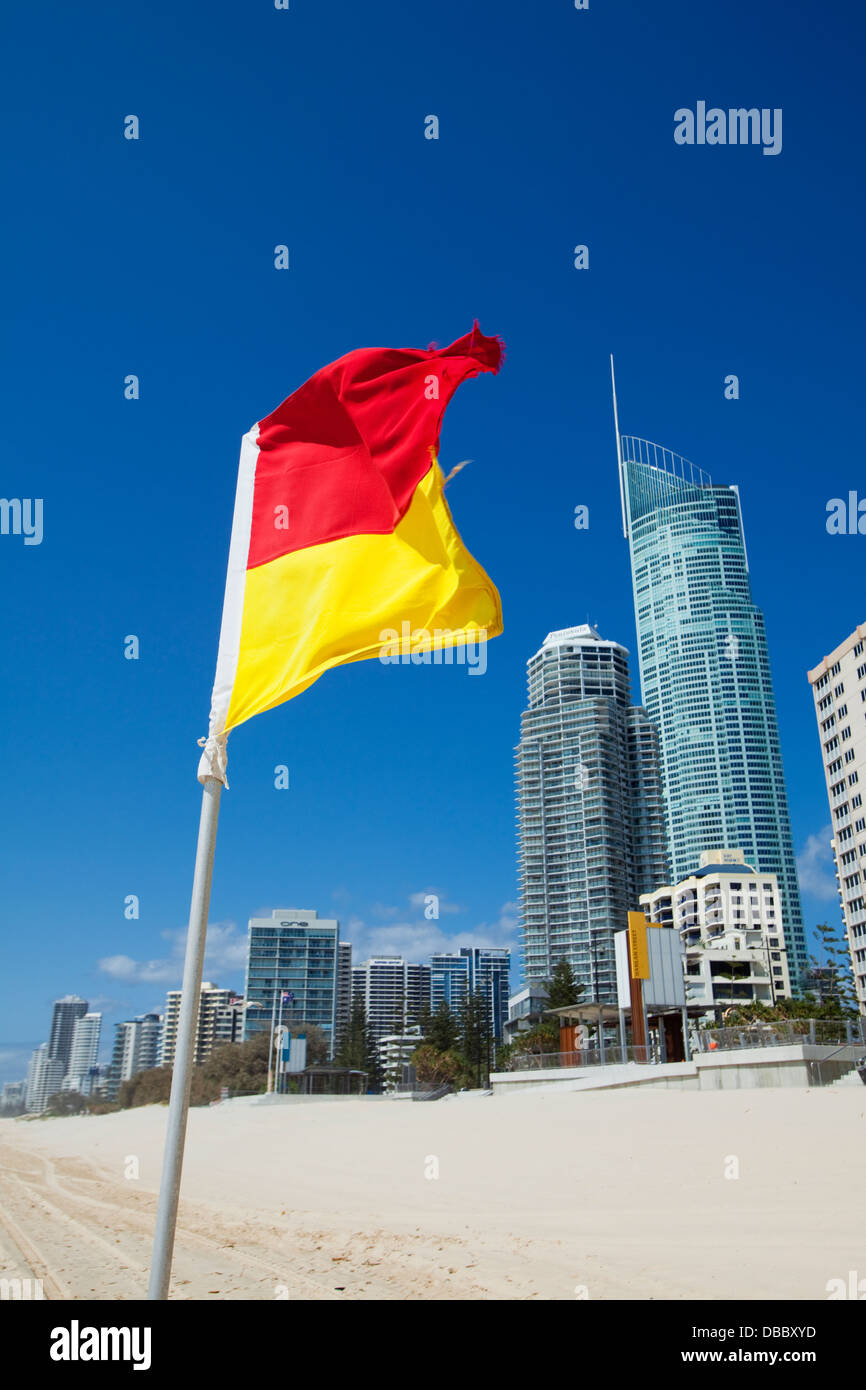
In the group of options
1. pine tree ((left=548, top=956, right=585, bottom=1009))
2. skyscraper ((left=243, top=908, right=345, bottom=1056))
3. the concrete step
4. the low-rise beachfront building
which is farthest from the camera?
skyscraper ((left=243, top=908, right=345, bottom=1056))

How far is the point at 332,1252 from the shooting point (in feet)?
26.7

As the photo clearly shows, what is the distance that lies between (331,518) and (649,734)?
623 ft

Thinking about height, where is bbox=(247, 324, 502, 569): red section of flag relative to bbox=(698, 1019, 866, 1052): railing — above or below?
above

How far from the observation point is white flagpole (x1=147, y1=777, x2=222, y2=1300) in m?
3.92

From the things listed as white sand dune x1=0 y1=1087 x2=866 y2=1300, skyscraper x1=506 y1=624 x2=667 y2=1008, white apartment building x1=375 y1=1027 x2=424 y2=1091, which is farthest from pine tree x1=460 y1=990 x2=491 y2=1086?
white sand dune x1=0 y1=1087 x2=866 y2=1300

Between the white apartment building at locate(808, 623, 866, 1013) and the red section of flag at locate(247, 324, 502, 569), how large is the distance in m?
84.3

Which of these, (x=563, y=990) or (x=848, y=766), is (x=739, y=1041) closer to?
(x=848, y=766)

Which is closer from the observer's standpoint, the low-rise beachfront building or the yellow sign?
the yellow sign

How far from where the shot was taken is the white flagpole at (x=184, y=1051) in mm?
3920

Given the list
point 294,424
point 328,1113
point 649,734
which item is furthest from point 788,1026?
point 649,734

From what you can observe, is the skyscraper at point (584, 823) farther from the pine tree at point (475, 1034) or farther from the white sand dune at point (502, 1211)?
the white sand dune at point (502, 1211)

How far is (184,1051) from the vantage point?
396cm

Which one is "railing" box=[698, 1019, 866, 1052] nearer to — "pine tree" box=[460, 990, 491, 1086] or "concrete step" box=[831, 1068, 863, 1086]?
"concrete step" box=[831, 1068, 863, 1086]
